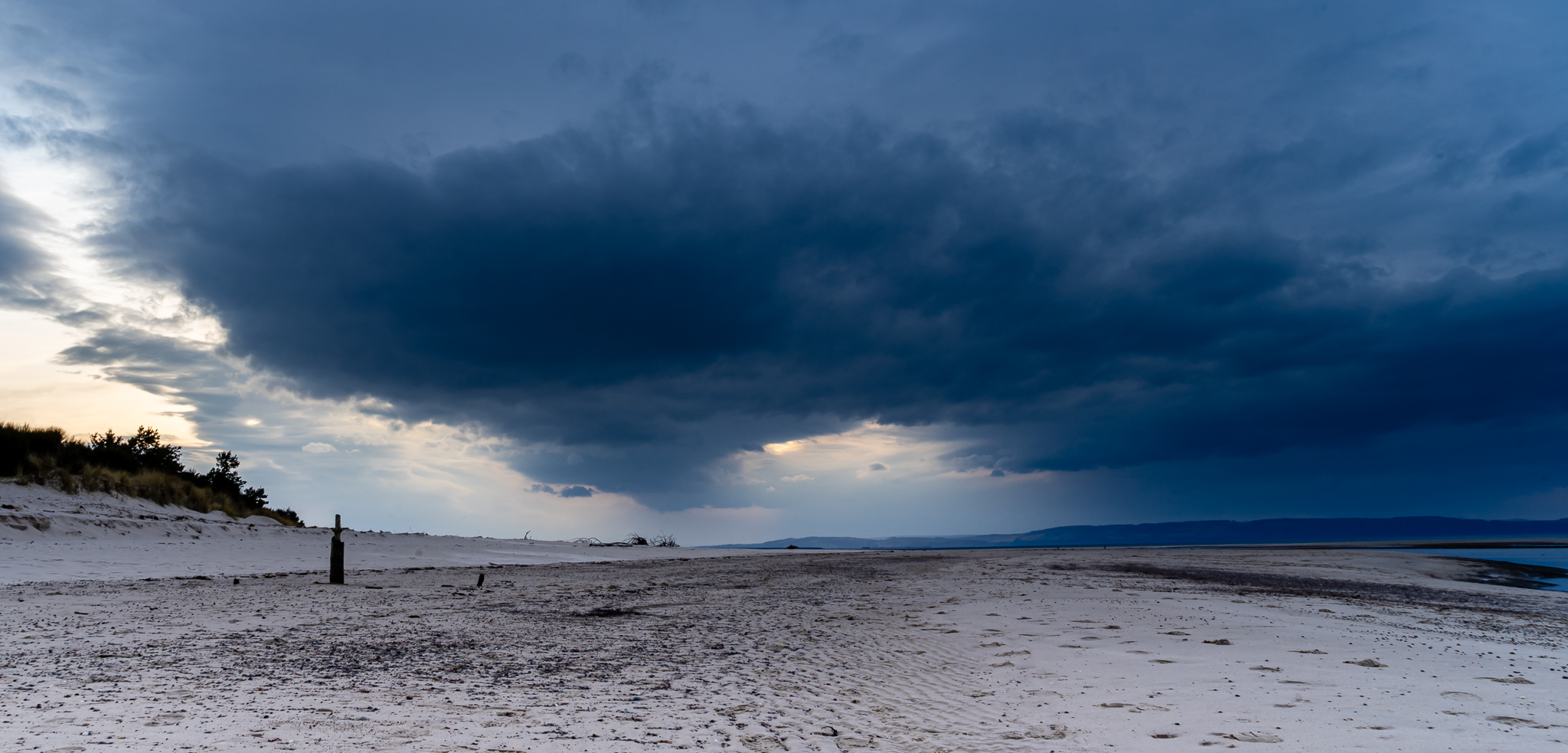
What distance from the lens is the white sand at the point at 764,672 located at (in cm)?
523

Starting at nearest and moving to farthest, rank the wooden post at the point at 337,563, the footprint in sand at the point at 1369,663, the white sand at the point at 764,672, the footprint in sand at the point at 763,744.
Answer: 1. the footprint in sand at the point at 763,744
2. the white sand at the point at 764,672
3. the footprint in sand at the point at 1369,663
4. the wooden post at the point at 337,563

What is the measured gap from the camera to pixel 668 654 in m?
8.70

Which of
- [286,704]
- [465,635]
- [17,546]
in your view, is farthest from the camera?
[17,546]

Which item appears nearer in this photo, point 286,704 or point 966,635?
point 286,704

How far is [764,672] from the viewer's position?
7.76 m

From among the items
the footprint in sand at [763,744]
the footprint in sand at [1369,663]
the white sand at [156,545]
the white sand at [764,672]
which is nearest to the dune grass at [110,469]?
the white sand at [156,545]

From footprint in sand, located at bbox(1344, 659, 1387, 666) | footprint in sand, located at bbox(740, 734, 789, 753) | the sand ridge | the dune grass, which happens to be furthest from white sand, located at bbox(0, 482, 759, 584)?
footprint in sand, located at bbox(1344, 659, 1387, 666)

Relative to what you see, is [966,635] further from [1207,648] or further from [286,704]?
[286,704]

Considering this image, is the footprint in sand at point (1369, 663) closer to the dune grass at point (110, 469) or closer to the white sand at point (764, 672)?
the white sand at point (764, 672)

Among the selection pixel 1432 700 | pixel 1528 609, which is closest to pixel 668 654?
pixel 1432 700

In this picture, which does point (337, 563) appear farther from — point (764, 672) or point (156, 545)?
point (764, 672)

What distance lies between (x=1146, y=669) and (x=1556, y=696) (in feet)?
10.9

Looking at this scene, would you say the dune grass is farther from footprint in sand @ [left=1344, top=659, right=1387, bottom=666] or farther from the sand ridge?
footprint in sand @ [left=1344, top=659, right=1387, bottom=666]

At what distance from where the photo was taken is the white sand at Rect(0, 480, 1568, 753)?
5.23 meters
